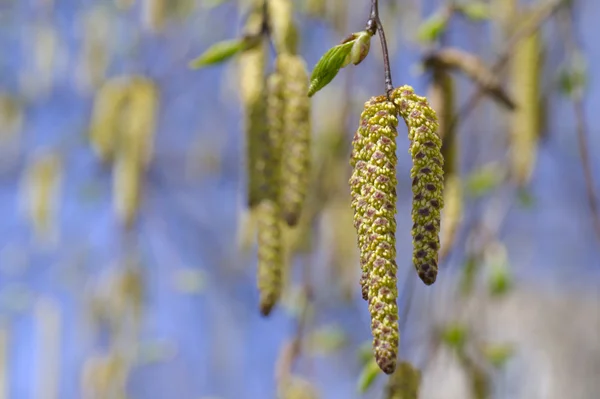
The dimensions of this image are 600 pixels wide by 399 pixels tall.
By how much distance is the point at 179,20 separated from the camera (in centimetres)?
332

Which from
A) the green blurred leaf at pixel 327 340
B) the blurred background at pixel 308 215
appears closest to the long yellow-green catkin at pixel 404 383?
the blurred background at pixel 308 215

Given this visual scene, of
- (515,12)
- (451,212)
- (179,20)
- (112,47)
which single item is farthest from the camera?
(112,47)

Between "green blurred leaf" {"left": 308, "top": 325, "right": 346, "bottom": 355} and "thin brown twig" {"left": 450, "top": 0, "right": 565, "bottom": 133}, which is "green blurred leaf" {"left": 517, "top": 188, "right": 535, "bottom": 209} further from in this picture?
"green blurred leaf" {"left": 308, "top": 325, "right": 346, "bottom": 355}

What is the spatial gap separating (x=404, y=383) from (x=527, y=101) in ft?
2.81

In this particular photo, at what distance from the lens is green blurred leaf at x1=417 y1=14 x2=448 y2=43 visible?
168cm

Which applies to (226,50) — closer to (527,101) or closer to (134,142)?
(527,101)

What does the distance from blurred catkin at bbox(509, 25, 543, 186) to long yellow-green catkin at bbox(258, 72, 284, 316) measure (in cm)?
77

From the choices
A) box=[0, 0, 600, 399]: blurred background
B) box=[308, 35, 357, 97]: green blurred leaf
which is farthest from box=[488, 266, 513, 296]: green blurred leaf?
box=[308, 35, 357, 97]: green blurred leaf

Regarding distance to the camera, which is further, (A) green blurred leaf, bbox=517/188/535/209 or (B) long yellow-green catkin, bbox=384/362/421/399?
(A) green blurred leaf, bbox=517/188/535/209

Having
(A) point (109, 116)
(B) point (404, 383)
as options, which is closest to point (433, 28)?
(B) point (404, 383)

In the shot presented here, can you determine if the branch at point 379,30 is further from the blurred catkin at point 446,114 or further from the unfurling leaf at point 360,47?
the blurred catkin at point 446,114

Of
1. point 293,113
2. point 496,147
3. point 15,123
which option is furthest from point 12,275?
point 293,113

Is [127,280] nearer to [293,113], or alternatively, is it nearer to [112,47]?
[112,47]

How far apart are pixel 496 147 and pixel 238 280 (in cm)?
261
